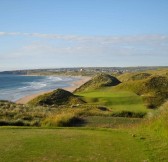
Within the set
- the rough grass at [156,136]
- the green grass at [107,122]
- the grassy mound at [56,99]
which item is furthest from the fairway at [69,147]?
the grassy mound at [56,99]

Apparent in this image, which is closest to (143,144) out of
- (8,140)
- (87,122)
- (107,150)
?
Answer: (107,150)

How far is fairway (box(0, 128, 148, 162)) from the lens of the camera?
1097 centimetres

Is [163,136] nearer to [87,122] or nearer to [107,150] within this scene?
[107,150]

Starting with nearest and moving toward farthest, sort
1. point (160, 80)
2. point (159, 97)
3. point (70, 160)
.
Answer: point (70, 160) < point (159, 97) < point (160, 80)

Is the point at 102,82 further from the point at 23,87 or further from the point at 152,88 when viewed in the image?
the point at 23,87

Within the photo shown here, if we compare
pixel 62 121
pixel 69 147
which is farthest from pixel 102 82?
pixel 69 147

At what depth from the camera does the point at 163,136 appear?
47.3 ft

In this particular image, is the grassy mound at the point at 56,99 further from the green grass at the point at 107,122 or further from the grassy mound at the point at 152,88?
the green grass at the point at 107,122

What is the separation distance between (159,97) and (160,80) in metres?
9.21

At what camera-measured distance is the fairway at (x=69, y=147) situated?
1097 centimetres

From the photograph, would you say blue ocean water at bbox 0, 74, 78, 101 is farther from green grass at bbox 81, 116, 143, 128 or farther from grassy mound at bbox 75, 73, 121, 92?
green grass at bbox 81, 116, 143, 128

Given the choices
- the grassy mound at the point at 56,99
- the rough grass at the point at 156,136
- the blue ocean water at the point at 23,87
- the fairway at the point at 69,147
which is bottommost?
the blue ocean water at the point at 23,87

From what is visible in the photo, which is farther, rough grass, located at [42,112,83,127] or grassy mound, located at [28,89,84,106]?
grassy mound, located at [28,89,84,106]

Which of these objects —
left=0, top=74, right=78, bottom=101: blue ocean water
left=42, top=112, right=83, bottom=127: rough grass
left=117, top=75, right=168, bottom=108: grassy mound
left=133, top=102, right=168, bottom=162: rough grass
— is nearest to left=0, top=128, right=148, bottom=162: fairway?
left=133, top=102, right=168, bottom=162: rough grass
